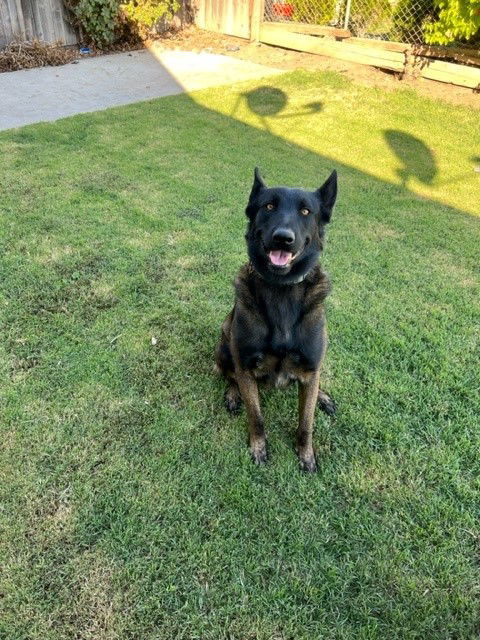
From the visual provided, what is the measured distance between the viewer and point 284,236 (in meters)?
1.89

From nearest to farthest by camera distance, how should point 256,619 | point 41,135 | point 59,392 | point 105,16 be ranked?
point 256,619, point 59,392, point 41,135, point 105,16

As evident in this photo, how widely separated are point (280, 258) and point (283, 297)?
215 millimetres

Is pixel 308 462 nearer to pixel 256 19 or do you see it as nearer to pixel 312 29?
pixel 312 29

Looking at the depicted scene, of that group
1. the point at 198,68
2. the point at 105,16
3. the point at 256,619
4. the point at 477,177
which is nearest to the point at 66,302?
the point at 256,619

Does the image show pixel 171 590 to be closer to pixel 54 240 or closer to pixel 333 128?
pixel 54 240

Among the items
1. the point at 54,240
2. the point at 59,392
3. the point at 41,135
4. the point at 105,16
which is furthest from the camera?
the point at 105,16

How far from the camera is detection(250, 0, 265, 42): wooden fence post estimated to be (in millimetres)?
9617

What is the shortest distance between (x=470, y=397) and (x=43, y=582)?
235cm

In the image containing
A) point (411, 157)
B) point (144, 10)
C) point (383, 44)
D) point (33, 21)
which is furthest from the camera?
point (144, 10)

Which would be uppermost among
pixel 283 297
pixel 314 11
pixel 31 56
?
pixel 314 11

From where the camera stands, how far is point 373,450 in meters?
2.37

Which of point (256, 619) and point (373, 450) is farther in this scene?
point (373, 450)

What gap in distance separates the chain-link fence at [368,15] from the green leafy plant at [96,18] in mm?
3240

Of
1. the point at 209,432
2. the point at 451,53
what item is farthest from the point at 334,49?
the point at 209,432
